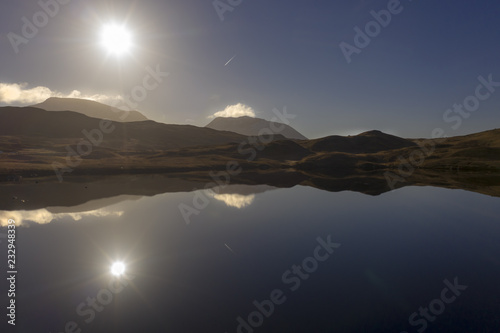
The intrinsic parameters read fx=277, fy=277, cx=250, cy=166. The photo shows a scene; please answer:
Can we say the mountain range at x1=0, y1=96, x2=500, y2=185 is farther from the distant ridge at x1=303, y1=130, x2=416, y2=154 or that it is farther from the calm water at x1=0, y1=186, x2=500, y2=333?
the calm water at x1=0, y1=186, x2=500, y2=333

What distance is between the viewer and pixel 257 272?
14906 mm

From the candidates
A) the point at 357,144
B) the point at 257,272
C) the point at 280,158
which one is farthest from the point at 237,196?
the point at 357,144

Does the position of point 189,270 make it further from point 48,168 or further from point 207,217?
point 48,168

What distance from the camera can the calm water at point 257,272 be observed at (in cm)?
1088

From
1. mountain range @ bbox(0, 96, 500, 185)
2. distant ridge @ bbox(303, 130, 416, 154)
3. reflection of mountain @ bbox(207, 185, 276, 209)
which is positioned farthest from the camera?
distant ridge @ bbox(303, 130, 416, 154)

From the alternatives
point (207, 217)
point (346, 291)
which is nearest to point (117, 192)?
point (207, 217)

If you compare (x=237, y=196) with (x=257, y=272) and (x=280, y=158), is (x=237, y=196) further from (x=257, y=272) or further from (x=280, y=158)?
(x=280, y=158)

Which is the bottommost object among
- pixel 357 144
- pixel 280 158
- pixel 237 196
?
pixel 237 196

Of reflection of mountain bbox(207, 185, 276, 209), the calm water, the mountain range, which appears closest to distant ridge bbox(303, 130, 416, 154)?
the mountain range

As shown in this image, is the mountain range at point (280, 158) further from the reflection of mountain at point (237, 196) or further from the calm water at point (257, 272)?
the calm water at point (257, 272)

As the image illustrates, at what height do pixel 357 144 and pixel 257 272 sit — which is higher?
pixel 357 144

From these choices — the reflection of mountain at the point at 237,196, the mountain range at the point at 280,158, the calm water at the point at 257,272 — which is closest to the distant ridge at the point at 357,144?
the mountain range at the point at 280,158

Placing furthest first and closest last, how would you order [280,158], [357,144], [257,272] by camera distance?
1. [357,144]
2. [280,158]
3. [257,272]

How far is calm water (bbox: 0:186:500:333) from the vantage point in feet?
35.7
